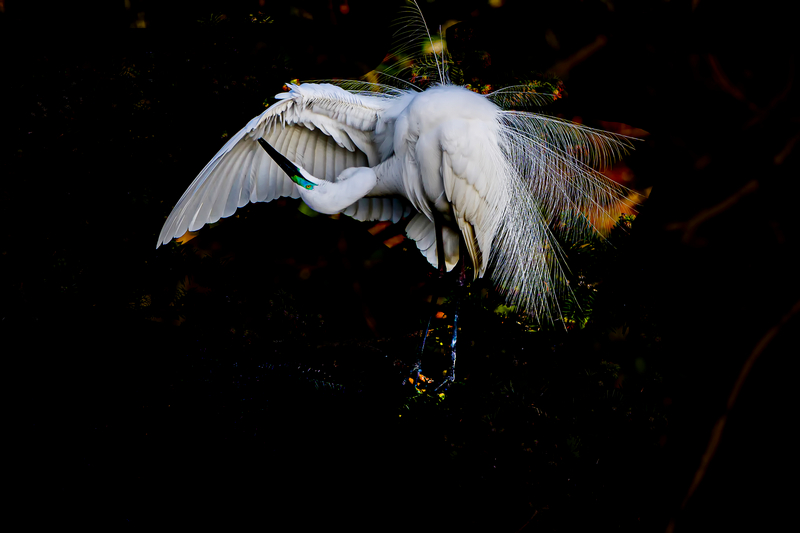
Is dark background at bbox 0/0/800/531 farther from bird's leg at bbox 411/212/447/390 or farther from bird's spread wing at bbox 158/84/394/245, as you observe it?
bird's spread wing at bbox 158/84/394/245

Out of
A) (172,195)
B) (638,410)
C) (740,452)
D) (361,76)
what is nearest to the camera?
(740,452)

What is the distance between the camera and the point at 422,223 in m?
1.71

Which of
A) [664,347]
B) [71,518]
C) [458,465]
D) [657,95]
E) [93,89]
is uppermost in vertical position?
[93,89]

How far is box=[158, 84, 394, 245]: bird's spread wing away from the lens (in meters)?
1.38

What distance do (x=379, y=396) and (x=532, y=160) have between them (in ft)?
2.47

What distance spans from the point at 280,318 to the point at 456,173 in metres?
0.63

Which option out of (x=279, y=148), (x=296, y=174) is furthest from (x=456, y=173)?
(x=279, y=148)

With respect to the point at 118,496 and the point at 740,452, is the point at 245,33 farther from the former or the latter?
the point at 740,452

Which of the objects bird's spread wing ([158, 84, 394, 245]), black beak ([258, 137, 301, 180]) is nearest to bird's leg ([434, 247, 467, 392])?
bird's spread wing ([158, 84, 394, 245])

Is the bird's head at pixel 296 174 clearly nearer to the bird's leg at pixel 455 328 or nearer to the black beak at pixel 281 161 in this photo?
the black beak at pixel 281 161

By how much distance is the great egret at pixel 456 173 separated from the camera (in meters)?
1.41

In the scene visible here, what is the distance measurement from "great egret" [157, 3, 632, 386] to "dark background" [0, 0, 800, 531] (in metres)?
0.16

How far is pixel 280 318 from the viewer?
1.56 m

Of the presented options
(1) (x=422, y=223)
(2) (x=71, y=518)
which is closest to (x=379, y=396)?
(1) (x=422, y=223)
